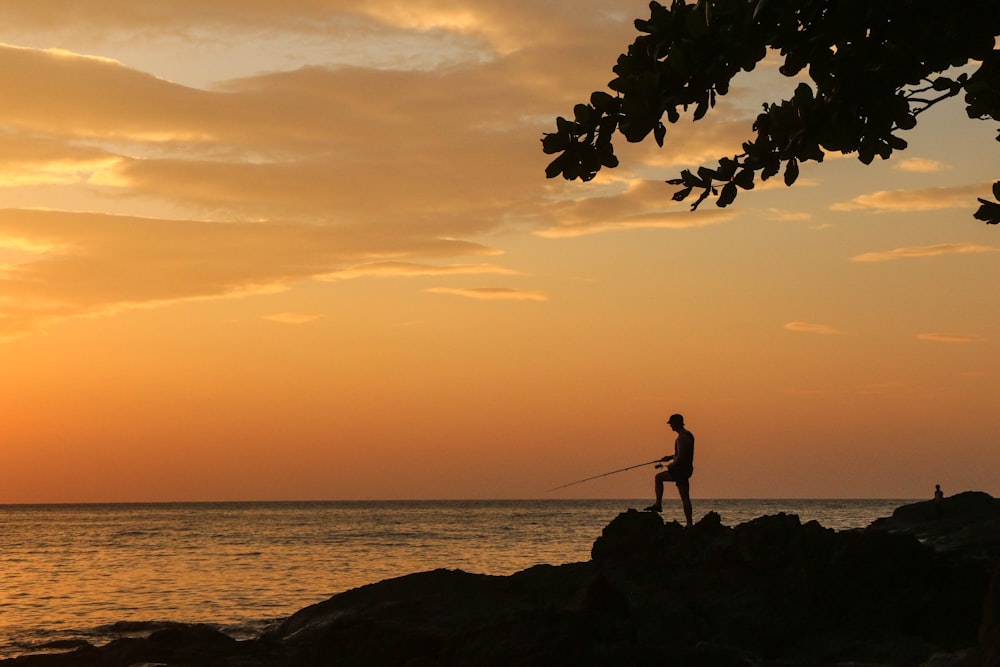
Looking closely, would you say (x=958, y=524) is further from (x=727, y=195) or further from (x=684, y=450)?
(x=727, y=195)

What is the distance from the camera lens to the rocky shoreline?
11008 mm

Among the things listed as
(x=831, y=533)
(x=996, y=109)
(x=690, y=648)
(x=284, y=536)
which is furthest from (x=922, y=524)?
(x=284, y=536)

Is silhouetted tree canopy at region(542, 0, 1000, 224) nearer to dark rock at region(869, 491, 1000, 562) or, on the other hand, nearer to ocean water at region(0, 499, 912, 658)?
dark rock at region(869, 491, 1000, 562)

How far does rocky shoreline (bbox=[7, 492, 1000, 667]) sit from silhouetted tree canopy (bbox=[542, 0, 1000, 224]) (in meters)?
5.48

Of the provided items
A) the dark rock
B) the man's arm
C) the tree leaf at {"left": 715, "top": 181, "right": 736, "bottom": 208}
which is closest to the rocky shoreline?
the dark rock

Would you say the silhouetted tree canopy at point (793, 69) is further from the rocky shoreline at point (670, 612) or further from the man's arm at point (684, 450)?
the man's arm at point (684, 450)

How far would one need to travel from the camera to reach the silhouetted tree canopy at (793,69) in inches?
250

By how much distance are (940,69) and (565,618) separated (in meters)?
6.44

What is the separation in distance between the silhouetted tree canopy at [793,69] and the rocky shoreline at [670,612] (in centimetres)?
548

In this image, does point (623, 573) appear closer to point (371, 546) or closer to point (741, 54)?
point (741, 54)

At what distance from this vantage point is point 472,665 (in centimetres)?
1063

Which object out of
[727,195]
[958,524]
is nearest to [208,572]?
[958,524]

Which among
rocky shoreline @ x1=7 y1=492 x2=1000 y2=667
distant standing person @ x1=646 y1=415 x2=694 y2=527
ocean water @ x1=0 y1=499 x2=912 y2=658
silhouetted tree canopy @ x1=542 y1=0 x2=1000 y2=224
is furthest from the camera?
ocean water @ x1=0 y1=499 x2=912 y2=658

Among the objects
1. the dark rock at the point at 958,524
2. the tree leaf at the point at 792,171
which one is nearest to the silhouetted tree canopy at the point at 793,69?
the tree leaf at the point at 792,171
